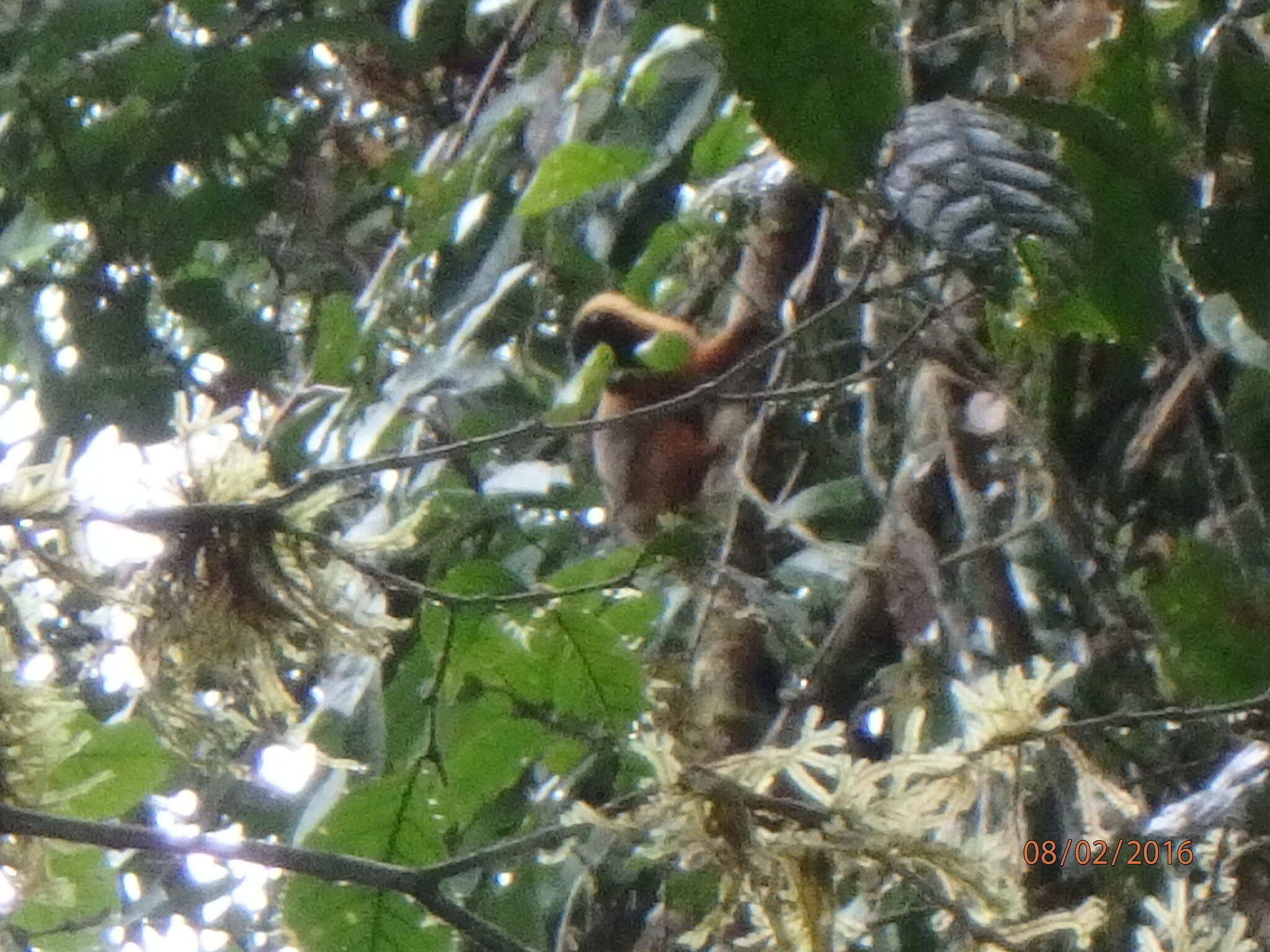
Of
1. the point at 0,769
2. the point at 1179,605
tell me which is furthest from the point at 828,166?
the point at 0,769

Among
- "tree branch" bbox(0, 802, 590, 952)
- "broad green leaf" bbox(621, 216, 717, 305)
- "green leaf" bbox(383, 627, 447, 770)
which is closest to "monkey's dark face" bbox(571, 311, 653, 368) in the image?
"broad green leaf" bbox(621, 216, 717, 305)

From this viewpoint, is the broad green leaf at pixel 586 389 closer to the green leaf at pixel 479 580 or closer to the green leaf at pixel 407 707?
the green leaf at pixel 479 580

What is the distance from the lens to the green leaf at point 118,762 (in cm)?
119

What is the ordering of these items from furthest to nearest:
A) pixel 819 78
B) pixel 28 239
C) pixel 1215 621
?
1. pixel 28 239
2. pixel 1215 621
3. pixel 819 78

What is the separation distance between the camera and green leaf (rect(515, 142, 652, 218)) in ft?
4.48

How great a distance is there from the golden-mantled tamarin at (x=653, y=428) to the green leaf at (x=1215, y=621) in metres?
1.13

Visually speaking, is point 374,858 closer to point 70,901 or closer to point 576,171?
point 70,901

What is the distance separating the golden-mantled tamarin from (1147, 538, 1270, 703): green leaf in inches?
44.4

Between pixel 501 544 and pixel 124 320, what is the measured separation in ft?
2.31

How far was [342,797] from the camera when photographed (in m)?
1.26

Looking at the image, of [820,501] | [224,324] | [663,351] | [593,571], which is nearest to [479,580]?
[593,571]

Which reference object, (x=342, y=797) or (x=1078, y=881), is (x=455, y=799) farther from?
(x=1078, y=881)
